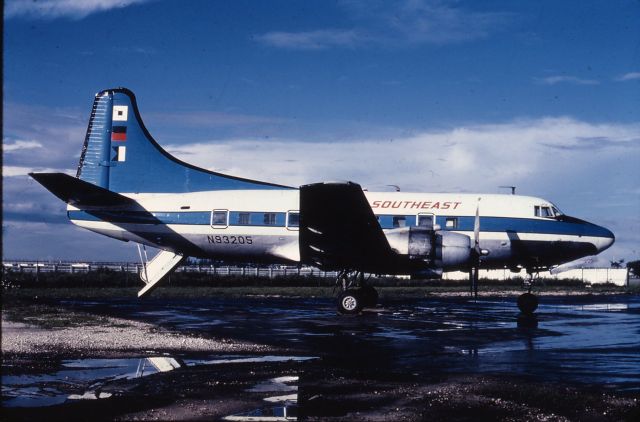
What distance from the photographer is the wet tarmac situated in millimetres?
7754

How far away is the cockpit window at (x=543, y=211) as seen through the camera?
21.9 metres

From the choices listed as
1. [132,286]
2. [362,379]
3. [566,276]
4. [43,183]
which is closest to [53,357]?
[362,379]

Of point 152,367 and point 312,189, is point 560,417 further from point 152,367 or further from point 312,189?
point 312,189

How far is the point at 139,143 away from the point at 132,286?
703 inches

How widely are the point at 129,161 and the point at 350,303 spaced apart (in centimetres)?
1018

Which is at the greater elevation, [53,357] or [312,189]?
[312,189]

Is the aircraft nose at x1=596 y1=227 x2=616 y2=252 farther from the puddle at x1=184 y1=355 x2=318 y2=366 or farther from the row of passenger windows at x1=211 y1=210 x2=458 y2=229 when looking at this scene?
the puddle at x1=184 y1=355 x2=318 y2=366

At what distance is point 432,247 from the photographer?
19156 millimetres

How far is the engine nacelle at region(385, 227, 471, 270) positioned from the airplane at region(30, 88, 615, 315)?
0.03m

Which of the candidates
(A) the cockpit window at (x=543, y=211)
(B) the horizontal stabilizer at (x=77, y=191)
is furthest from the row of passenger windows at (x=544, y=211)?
(B) the horizontal stabilizer at (x=77, y=191)

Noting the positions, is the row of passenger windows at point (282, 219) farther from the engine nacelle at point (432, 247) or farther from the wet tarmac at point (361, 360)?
the wet tarmac at point (361, 360)

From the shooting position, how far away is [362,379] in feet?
29.3

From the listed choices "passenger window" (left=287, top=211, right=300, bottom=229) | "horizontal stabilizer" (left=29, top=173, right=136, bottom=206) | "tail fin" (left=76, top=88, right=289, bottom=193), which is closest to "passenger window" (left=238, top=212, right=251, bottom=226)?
"passenger window" (left=287, top=211, right=300, bottom=229)

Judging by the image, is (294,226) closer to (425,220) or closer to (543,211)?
(425,220)
